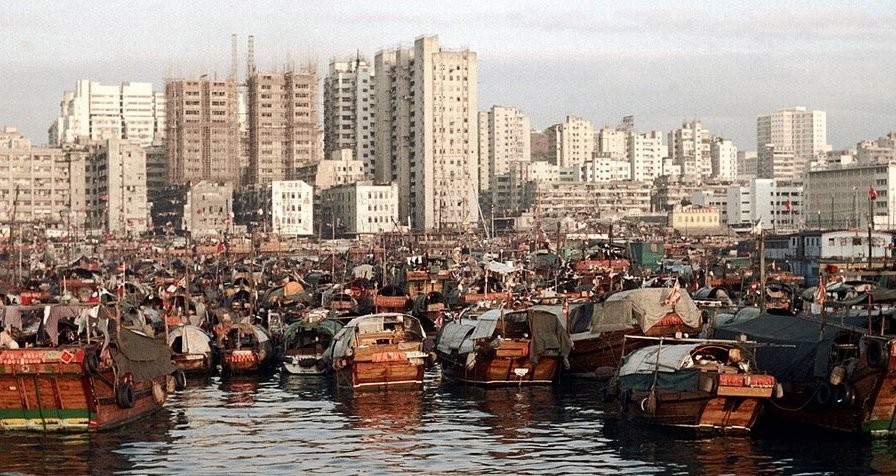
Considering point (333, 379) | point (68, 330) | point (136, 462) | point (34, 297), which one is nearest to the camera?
point (136, 462)

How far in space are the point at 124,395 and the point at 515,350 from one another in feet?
44.4

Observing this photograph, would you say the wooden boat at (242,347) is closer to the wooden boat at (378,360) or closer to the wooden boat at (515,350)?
the wooden boat at (378,360)

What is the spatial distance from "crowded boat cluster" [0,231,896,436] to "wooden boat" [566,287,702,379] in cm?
5

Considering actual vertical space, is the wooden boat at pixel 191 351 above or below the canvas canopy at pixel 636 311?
below

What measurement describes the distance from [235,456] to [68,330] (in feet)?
33.0

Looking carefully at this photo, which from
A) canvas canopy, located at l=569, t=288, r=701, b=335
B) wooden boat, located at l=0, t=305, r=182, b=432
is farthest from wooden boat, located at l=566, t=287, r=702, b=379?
wooden boat, located at l=0, t=305, r=182, b=432

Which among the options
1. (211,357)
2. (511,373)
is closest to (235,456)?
(511,373)

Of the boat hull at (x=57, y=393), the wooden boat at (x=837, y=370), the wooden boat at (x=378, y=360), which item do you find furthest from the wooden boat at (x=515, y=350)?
the boat hull at (x=57, y=393)

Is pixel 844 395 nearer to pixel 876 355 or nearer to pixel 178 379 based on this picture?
pixel 876 355

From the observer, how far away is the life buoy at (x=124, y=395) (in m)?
36.1

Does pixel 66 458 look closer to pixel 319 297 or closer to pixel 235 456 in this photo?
pixel 235 456

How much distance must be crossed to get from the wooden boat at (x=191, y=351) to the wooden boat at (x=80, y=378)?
36.1ft

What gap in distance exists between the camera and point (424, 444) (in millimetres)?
34625

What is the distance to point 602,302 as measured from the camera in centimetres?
4684
